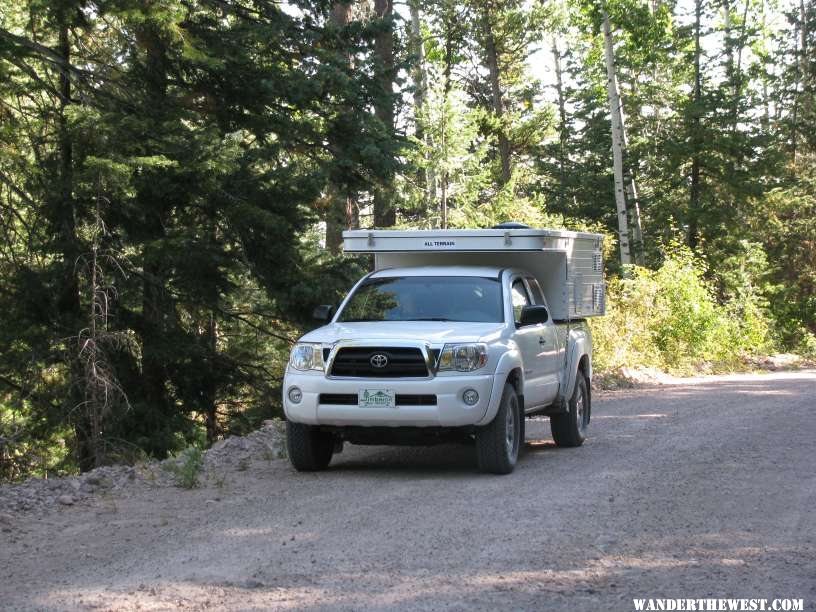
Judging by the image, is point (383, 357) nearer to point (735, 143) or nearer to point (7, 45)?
point (7, 45)

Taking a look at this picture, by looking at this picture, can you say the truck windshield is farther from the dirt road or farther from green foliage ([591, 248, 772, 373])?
green foliage ([591, 248, 772, 373])

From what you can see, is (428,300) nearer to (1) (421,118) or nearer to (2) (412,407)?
(2) (412,407)

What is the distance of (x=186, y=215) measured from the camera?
1636 cm

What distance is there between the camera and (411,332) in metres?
10.2

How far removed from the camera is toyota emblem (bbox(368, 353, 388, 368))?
995 centimetres

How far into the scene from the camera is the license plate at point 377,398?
9836 mm

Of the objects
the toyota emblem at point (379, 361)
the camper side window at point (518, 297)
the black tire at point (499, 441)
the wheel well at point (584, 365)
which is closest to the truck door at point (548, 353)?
the camper side window at point (518, 297)

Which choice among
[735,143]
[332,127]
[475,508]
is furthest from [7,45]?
[735,143]

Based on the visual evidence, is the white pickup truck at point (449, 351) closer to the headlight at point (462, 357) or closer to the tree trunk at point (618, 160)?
the headlight at point (462, 357)

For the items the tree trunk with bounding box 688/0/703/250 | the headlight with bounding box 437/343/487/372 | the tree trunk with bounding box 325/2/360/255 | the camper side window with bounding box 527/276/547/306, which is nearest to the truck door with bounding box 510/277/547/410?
the camper side window with bounding box 527/276/547/306

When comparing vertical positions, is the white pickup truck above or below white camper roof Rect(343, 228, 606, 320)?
below

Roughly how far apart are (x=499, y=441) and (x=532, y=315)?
1.57 meters

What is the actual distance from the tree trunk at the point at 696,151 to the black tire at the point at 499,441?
2670 centimetres

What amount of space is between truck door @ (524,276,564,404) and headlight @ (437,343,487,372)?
177 centimetres
